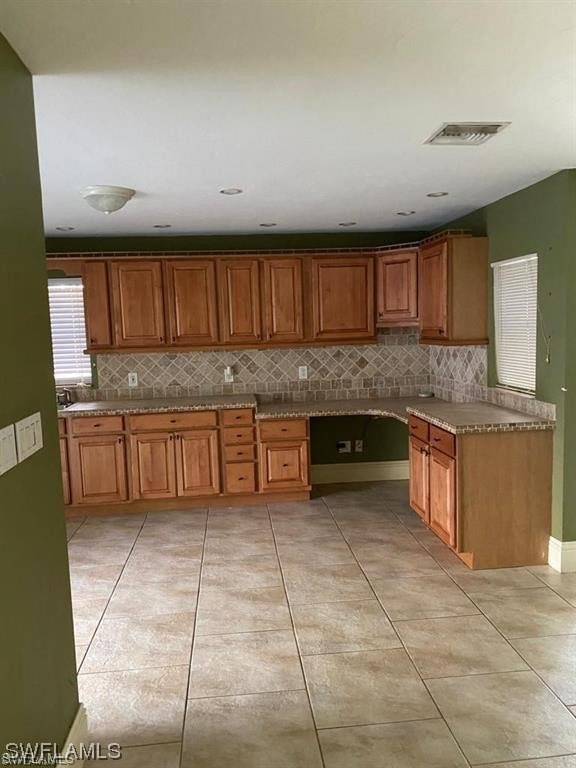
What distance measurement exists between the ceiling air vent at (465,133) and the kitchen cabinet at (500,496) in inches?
66.4

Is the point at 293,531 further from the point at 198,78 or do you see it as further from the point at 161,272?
the point at 198,78

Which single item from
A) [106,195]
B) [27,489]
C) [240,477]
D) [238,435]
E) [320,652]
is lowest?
[320,652]

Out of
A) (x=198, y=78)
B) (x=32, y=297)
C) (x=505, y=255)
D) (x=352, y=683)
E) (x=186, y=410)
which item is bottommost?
(x=352, y=683)

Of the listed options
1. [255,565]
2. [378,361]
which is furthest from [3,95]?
[378,361]

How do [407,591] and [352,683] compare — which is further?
[407,591]

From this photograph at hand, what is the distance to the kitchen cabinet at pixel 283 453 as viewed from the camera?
195 inches

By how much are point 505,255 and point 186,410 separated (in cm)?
278

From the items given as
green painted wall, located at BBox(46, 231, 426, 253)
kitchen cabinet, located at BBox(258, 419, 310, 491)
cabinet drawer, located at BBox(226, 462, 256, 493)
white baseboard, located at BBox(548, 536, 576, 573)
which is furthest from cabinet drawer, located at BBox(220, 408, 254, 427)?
white baseboard, located at BBox(548, 536, 576, 573)

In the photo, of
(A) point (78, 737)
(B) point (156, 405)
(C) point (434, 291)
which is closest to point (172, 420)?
(B) point (156, 405)

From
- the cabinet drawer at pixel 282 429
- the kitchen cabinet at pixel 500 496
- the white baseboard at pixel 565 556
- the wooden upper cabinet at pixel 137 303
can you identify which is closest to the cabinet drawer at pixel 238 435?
the cabinet drawer at pixel 282 429

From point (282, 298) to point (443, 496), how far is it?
2.32 metres

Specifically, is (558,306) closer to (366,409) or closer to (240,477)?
(366,409)

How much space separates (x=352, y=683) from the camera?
2482mm

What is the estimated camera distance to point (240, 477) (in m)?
4.96
